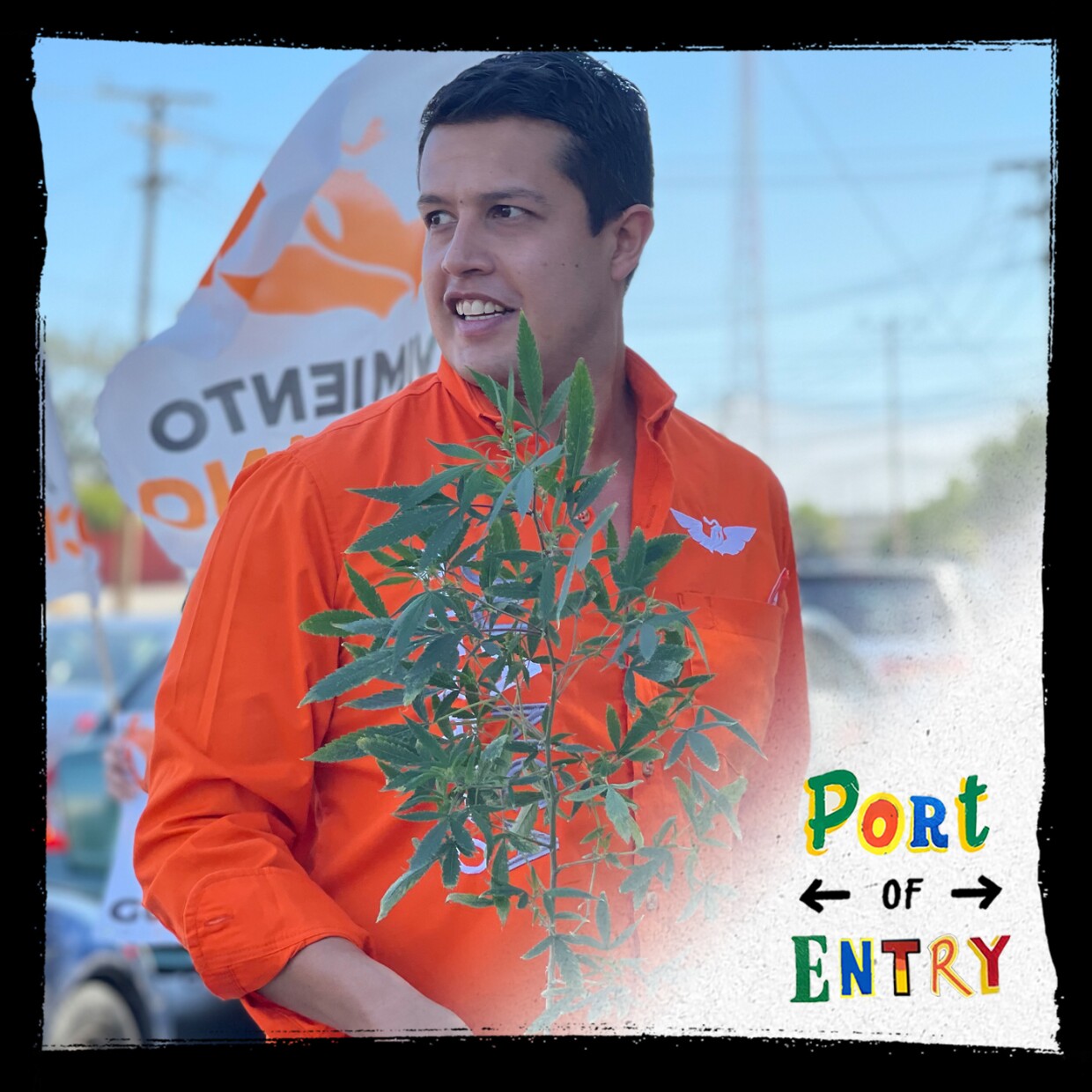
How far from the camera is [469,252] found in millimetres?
1432

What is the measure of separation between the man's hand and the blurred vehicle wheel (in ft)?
0.78

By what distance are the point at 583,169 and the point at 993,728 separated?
0.73 metres

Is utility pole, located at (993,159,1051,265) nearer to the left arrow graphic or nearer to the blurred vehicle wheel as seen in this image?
the left arrow graphic

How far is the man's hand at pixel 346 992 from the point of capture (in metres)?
1.30

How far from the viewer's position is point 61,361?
188 cm

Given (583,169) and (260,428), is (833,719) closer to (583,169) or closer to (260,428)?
(583,169)

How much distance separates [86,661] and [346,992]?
2318mm

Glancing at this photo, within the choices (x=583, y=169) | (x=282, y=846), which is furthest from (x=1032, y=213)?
(x=282, y=846)

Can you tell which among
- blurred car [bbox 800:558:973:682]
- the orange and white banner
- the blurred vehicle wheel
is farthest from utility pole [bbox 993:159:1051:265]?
the blurred vehicle wheel

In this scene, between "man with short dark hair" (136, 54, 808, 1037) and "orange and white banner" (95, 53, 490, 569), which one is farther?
"orange and white banner" (95, 53, 490, 569)

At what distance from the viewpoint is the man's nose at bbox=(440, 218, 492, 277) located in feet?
4.70

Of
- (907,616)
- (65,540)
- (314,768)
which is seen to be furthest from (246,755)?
(65,540)

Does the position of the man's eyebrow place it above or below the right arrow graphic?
above

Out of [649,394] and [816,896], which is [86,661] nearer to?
[649,394]
